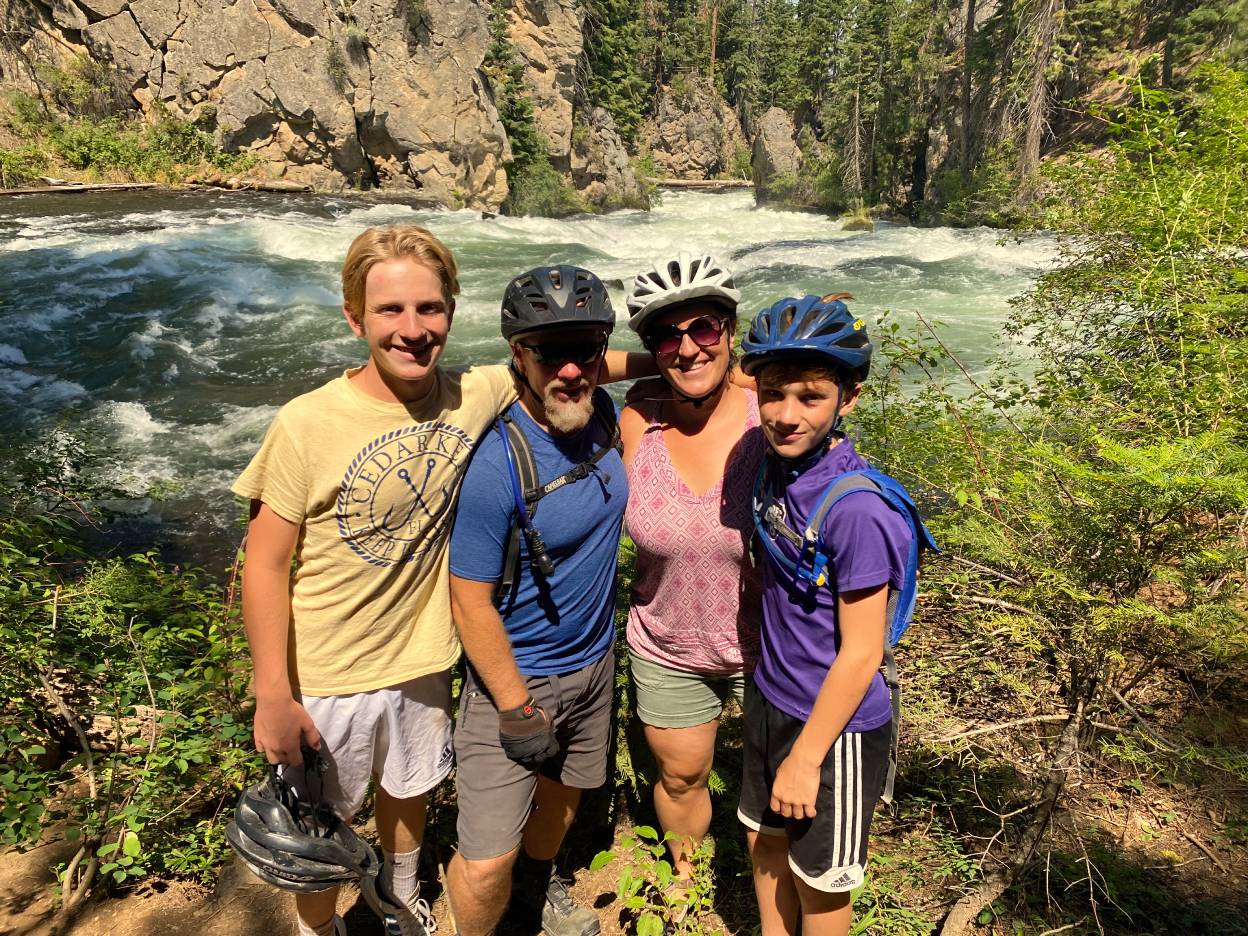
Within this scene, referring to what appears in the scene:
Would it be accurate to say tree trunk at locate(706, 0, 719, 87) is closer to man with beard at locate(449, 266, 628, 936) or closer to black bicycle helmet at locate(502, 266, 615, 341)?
black bicycle helmet at locate(502, 266, 615, 341)

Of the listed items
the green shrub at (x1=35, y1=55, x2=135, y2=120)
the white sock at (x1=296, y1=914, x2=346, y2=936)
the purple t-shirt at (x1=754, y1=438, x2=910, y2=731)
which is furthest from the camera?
the green shrub at (x1=35, y1=55, x2=135, y2=120)

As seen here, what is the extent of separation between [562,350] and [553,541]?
0.59 meters

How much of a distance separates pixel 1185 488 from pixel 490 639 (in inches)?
85.7

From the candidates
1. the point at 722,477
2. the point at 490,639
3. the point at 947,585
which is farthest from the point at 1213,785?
the point at 490,639

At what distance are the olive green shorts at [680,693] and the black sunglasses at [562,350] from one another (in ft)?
3.65

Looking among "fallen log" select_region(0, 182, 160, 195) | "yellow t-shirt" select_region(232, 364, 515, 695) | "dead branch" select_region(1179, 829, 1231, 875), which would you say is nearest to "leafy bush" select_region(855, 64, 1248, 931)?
"dead branch" select_region(1179, 829, 1231, 875)

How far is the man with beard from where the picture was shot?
2.10 meters

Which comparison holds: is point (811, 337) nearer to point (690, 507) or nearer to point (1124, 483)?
point (690, 507)

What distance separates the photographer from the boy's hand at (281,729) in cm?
201

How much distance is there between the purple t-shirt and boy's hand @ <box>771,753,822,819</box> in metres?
0.14

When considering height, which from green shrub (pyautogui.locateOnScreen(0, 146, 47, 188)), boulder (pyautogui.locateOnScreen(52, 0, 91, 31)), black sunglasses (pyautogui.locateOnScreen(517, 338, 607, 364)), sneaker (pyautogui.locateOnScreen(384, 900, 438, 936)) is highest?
boulder (pyautogui.locateOnScreen(52, 0, 91, 31))

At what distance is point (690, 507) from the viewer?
230cm

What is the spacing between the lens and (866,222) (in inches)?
1227

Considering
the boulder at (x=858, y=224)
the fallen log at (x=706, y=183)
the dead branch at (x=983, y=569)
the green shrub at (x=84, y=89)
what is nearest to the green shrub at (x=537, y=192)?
the boulder at (x=858, y=224)
